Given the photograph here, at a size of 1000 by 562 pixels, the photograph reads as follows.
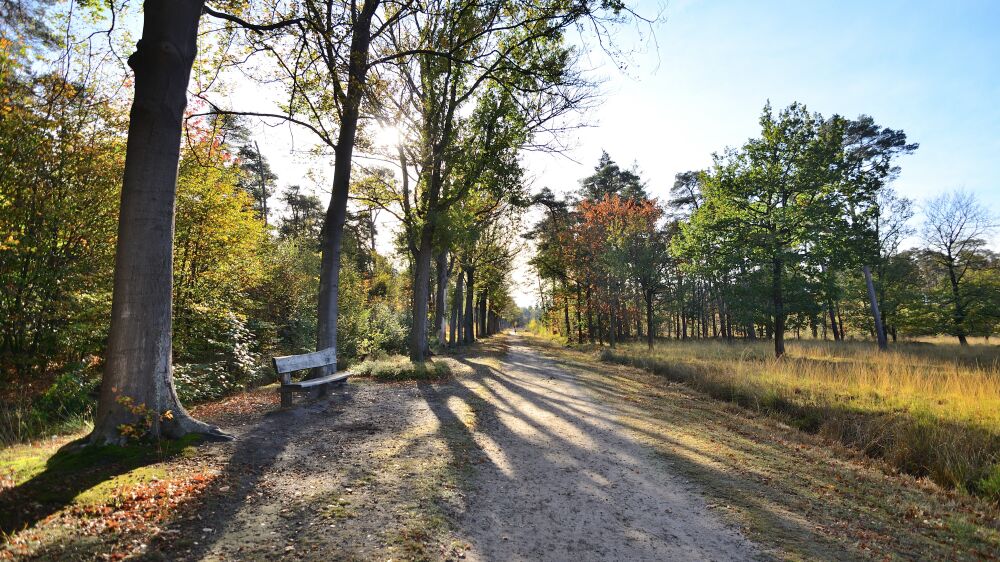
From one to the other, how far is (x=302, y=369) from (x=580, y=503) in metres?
6.24

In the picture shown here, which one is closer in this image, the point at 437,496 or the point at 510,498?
the point at 437,496

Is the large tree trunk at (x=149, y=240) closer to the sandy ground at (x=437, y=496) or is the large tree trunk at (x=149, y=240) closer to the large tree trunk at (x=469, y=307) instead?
the sandy ground at (x=437, y=496)

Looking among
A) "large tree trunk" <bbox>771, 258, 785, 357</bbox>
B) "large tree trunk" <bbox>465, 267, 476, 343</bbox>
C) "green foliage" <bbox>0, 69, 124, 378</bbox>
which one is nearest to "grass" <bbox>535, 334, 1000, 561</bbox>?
"green foliage" <bbox>0, 69, 124, 378</bbox>

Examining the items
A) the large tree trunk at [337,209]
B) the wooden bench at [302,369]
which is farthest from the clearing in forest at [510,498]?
the large tree trunk at [337,209]

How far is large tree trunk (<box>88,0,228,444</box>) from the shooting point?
14.1ft

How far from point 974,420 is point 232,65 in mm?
13898

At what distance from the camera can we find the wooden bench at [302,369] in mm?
7184

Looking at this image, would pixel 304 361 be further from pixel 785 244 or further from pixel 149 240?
pixel 785 244

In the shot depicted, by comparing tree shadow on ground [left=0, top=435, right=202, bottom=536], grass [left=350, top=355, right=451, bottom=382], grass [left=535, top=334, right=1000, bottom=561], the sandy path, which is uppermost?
tree shadow on ground [left=0, top=435, right=202, bottom=536]

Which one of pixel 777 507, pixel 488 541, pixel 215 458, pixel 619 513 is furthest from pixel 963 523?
pixel 215 458

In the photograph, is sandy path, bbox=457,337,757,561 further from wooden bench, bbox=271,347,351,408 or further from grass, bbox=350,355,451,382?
grass, bbox=350,355,451,382

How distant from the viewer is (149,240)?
446cm

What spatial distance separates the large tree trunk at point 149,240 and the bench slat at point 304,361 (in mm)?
2289

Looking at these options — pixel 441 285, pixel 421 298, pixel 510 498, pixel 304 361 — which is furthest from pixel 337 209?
pixel 441 285
